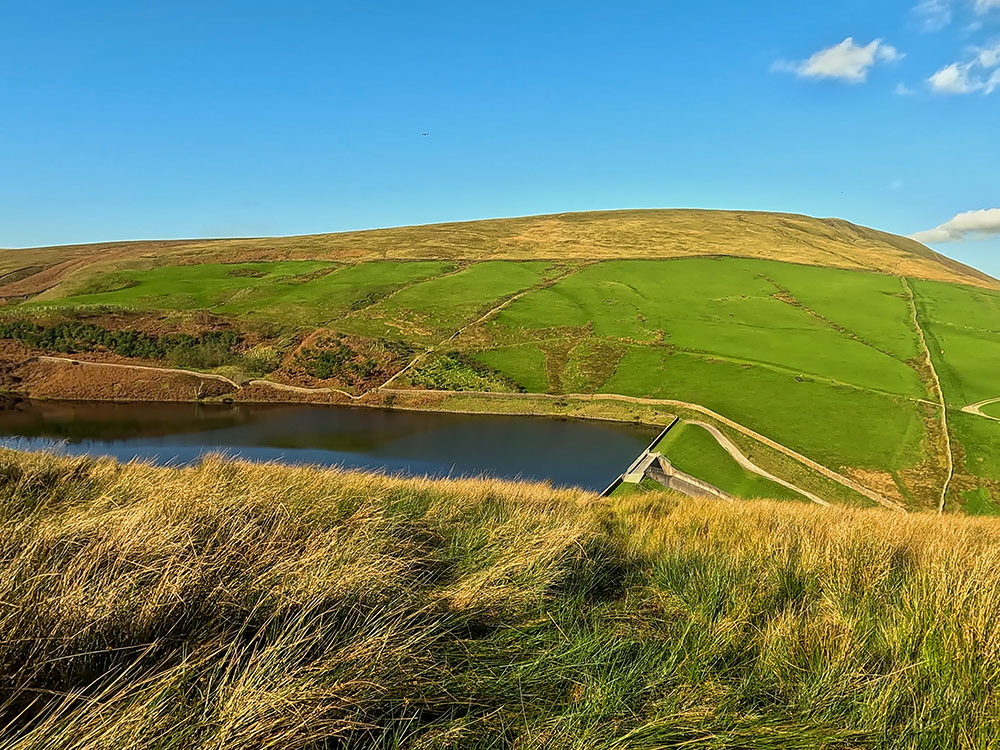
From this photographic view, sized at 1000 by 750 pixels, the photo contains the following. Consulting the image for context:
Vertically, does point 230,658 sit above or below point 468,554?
above

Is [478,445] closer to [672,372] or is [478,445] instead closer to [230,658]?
[672,372]

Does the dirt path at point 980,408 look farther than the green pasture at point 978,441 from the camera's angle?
Yes

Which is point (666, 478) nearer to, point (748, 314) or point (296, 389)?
point (296, 389)

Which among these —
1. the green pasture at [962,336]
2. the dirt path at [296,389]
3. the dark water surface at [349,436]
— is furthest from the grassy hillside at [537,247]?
the dark water surface at [349,436]

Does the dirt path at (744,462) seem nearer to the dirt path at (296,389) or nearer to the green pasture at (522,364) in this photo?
the green pasture at (522,364)

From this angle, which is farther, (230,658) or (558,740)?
(230,658)

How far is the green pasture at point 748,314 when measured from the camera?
45.9 m

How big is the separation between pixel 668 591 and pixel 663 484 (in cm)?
2491

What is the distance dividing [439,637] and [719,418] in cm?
3779

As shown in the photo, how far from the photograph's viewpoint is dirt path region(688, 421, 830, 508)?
2780cm

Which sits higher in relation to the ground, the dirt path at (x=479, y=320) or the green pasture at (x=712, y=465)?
the dirt path at (x=479, y=320)

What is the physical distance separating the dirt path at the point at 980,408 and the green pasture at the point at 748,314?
2.75 m

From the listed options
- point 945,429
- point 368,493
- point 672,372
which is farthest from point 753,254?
point 368,493

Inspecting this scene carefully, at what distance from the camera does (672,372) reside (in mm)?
45812
